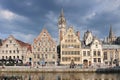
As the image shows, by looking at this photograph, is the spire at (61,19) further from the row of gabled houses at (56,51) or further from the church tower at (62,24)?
the row of gabled houses at (56,51)

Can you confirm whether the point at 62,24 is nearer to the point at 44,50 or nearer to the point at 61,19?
the point at 61,19

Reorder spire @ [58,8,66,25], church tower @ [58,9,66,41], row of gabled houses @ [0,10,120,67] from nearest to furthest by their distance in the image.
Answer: row of gabled houses @ [0,10,120,67]
church tower @ [58,9,66,41]
spire @ [58,8,66,25]

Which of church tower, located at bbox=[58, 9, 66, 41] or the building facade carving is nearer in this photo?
the building facade carving

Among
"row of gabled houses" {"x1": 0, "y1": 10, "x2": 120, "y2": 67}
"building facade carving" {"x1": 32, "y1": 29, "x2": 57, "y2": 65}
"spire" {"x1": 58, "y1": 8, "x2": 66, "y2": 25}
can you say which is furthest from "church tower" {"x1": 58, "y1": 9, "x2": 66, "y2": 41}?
"building facade carving" {"x1": 32, "y1": 29, "x2": 57, "y2": 65}

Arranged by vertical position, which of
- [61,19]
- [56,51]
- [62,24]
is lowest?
[56,51]

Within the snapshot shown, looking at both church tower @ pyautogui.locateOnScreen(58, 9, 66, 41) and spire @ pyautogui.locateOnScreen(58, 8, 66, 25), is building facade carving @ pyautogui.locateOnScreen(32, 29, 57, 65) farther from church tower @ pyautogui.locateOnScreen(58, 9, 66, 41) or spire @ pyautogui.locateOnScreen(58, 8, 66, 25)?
spire @ pyautogui.locateOnScreen(58, 8, 66, 25)

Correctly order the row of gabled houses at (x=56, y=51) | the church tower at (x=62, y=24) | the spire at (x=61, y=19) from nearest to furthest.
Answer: the row of gabled houses at (x=56, y=51), the church tower at (x=62, y=24), the spire at (x=61, y=19)

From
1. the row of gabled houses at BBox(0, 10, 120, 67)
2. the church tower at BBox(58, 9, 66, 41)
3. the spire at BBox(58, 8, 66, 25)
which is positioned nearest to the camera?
the row of gabled houses at BBox(0, 10, 120, 67)

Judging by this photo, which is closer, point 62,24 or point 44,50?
point 44,50

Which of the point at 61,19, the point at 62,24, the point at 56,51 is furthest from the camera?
the point at 61,19

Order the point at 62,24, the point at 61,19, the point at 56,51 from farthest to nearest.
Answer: the point at 61,19 < the point at 62,24 < the point at 56,51

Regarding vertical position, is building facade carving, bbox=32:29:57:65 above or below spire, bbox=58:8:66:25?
below

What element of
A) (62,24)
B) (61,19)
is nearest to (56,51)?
(62,24)

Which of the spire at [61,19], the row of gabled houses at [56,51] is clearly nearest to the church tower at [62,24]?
the spire at [61,19]
